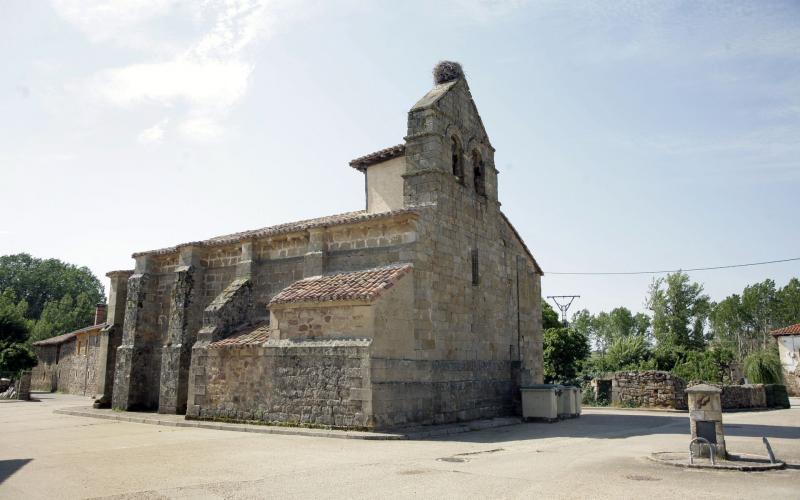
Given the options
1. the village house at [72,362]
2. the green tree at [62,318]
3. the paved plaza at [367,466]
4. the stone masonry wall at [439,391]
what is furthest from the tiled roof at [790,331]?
the green tree at [62,318]

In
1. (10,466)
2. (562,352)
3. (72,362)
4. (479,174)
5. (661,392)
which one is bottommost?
(661,392)

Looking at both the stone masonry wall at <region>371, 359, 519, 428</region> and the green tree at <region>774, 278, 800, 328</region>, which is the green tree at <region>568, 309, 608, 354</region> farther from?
the stone masonry wall at <region>371, 359, 519, 428</region>

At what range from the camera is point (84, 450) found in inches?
430

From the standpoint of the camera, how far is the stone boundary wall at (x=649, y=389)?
2386 cm

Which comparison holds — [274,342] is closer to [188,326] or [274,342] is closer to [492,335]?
[188,326]

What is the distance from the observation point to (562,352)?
119ft

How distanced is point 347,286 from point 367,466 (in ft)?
20.9

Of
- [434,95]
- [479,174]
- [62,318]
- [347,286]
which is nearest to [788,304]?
[479,174]

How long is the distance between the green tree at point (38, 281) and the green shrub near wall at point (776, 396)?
73.0m

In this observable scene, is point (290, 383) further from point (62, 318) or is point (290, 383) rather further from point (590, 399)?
point (62, 318)

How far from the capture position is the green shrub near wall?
27469 millimetres

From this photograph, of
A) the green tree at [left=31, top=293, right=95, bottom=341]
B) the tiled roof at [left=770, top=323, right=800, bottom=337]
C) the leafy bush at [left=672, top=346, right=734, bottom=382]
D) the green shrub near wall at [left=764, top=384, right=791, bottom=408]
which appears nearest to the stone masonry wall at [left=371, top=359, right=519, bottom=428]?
the leafy bush at [left=672, top=346, right=734, bottom=382]

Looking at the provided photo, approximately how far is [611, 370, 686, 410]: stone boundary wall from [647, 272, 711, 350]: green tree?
34329 millimetres

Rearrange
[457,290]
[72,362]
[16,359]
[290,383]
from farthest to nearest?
1. [72,362]
2. [16,359]
3. [457,290]
4. [290,383]
